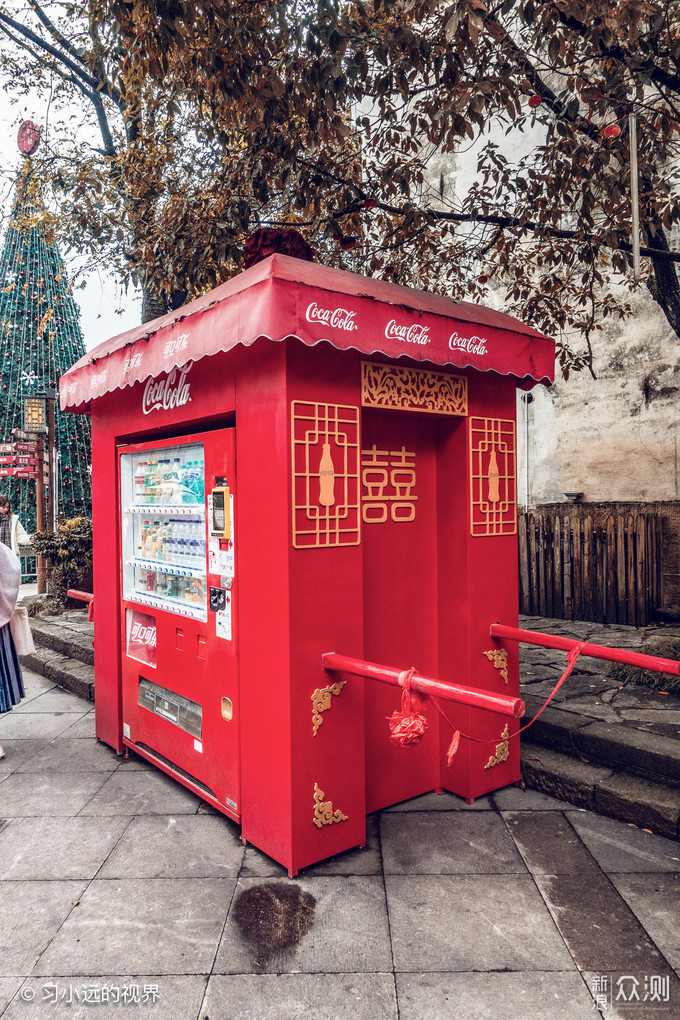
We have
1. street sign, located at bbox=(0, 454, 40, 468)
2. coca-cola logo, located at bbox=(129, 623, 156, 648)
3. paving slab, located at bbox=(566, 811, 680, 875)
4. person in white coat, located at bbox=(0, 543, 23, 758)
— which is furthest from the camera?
street sign, located at bbox=(0, 454, 40, 468)

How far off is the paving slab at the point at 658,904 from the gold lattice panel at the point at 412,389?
2.65 meters

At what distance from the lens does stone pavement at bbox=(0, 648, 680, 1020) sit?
2.36m

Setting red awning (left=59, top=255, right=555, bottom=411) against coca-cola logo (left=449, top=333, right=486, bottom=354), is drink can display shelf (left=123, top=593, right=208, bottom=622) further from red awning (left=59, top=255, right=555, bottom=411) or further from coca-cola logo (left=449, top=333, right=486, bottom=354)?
coca-cola logo (left=449, top=333, right=486, bottom=354)

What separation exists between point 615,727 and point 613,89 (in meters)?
4.42

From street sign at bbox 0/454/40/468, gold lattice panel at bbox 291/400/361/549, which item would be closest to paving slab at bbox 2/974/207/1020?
gold lattice panel at bbox 291/400/361/549

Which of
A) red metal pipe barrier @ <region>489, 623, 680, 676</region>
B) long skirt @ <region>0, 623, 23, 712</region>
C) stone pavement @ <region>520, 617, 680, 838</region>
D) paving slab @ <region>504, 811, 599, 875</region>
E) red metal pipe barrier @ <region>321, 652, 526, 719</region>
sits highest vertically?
red metal pipe barrier @ <region>489, 623, 680, 676</region>

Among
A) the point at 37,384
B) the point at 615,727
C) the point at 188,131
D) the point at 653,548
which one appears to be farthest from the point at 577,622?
the point at 37,384

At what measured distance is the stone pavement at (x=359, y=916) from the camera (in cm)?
236

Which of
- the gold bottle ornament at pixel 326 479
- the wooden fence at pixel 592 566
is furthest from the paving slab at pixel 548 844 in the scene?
the wooden fence at pixel 592 566

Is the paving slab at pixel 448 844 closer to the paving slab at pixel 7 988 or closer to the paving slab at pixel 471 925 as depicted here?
the paving slab at pixel 471 925

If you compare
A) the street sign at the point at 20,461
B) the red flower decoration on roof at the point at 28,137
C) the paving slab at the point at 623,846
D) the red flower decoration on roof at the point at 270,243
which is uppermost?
the red flower decoration on roof at the point at 28,137

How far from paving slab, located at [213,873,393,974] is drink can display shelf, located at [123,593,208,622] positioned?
152 centimetres

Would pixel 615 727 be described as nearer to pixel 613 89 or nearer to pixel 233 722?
pixel 233 722

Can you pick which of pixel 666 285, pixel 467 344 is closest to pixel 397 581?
pixel 467 344
